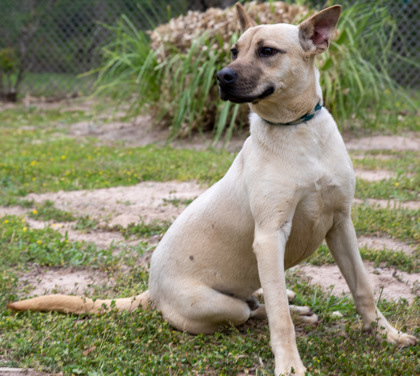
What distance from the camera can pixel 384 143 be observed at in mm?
7379

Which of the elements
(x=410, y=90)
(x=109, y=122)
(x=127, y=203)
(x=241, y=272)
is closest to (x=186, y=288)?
(x=241, y=272)

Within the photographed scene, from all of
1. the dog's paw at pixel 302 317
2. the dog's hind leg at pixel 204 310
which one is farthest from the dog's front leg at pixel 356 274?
the dog's hind leg at pixel 204 310

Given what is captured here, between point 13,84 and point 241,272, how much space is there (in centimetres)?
1214

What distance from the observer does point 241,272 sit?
279 centimetres

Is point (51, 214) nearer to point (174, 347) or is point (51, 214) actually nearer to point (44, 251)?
point (44, 251)

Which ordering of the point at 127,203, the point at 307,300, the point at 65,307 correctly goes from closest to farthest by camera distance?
the point at 65,307 < the point at 307,300 < the point at 127,203

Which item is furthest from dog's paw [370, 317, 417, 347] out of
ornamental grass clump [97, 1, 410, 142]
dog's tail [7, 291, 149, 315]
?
ornamental grass clump [97, 1, 410, 142]

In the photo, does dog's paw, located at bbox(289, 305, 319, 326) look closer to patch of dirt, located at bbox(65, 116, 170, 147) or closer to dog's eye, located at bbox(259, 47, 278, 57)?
dog's eye, located at bbox(259, 47, 278, 57)

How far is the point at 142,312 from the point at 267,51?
4.86 ft

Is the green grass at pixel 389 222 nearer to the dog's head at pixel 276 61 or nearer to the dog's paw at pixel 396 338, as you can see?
the dog's paw at pixel 396 338

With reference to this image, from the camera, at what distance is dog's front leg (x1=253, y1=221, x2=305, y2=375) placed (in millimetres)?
2416

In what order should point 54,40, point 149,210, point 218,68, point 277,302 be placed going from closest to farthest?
point 277,302
point 149,210
point 218,68
point 54,40

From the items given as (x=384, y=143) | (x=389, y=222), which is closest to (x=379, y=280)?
(x=389, y=222)

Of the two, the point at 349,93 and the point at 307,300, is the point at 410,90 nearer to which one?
the point at 349,93
